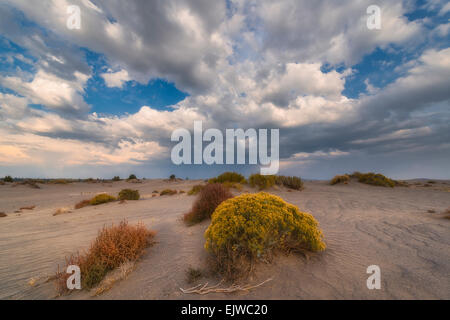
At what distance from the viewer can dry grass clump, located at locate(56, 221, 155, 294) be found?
10.2 ft

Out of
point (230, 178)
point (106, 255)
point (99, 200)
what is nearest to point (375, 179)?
point (230, 178)

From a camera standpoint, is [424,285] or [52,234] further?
[52,234]

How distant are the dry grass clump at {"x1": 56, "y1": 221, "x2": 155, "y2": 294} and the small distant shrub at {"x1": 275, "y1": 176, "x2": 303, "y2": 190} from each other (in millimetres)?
13268

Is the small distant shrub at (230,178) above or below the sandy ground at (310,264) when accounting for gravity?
above

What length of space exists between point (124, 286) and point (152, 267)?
0.60 metres

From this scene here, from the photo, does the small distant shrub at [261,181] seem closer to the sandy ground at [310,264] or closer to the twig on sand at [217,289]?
the sandy ground at [310,264]

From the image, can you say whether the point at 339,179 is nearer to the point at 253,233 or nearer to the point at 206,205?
the point at 206,205

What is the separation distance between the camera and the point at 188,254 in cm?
390

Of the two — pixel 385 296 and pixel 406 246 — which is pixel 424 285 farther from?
pixel 406 246

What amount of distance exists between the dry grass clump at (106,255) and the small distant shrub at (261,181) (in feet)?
36.5

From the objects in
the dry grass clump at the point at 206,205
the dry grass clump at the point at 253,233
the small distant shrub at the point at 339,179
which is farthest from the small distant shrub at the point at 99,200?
the small distant shrub at the point at 339,179

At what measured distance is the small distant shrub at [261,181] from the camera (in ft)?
46.7
